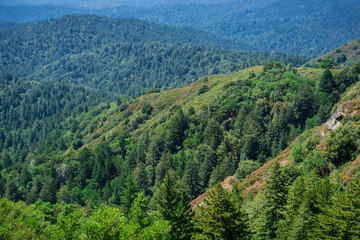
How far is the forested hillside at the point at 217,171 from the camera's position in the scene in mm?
31891

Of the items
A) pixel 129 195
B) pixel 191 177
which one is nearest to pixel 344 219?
pixel 129 195

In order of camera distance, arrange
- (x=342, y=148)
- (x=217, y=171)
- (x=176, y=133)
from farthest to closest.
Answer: (x=176, y=133) < (x=217, y=171) < (x=342, y=148)

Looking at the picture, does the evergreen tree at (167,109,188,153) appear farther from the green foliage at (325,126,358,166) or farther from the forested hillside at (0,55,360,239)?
the green foliage at (325,126,358,166)

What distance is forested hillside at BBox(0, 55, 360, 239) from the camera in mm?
31891

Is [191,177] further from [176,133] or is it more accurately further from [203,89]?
[203,89]

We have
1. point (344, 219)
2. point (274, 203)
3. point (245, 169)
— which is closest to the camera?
point (344, 219)

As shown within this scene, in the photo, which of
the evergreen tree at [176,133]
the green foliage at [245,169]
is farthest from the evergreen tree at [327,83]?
the evergreen tree at [176,133]

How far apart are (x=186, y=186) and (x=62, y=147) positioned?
13002cm

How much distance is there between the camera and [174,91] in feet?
584

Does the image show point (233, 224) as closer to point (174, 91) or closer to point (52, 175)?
point (52, 175)

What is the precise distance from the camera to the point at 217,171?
262 feet

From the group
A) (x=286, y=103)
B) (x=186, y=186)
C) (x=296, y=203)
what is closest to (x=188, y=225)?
(x=296, y=203)

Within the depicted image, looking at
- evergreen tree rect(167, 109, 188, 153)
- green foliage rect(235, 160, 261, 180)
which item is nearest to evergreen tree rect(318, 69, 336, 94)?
green foliage rect(235, 160, 261, 180)

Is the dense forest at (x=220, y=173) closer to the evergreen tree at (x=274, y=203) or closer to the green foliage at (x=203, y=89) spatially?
the evergreen tree at (x=274, y=203)
